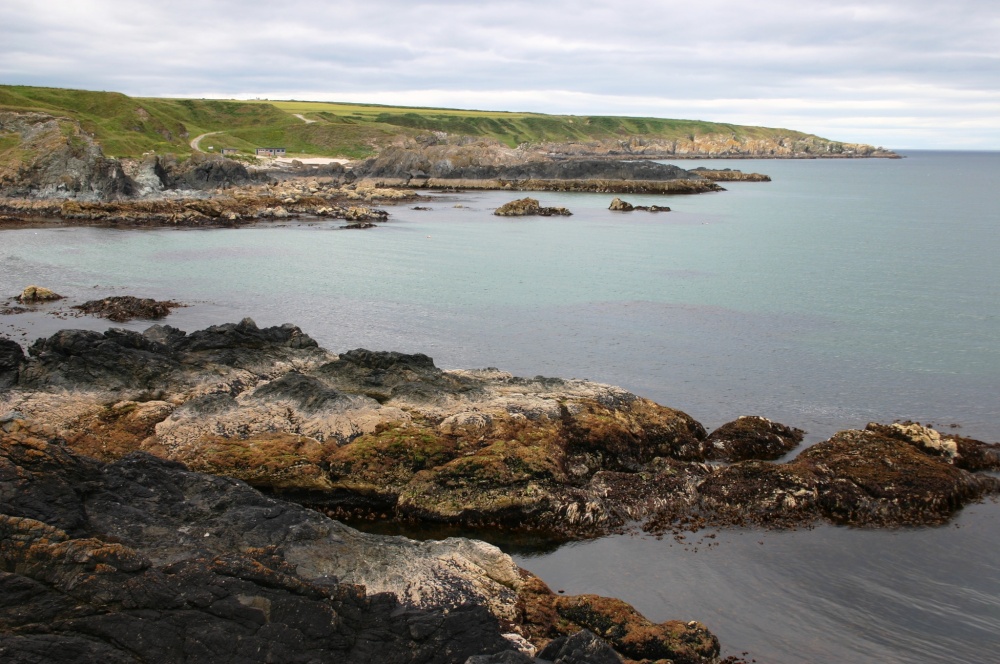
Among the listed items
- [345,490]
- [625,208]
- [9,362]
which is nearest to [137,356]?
[9,362]

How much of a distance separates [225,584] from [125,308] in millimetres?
30238

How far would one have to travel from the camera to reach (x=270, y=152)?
144 meters

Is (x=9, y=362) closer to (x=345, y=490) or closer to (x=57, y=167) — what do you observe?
(x=345, y=490)

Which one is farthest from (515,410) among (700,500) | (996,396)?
(996,396)

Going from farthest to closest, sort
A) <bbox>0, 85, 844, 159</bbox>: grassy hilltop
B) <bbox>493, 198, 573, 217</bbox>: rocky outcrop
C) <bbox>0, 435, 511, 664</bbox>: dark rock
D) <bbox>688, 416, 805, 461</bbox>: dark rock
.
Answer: <bbox>0, 85, 844, 159</bbox>: grassy hilltop, <bbox>493, 198, 573, 217</bbox>: rocky outcrop, <bbox>688, 416, 805, 461</bbox>: dark rock, <bbox>0, 435, 511, 664</bbox>: dark rock

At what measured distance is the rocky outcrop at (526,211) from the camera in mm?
91125

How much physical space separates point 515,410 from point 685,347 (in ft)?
47.1

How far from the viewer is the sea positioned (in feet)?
51.1

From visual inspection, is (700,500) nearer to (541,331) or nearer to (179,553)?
(179,553)

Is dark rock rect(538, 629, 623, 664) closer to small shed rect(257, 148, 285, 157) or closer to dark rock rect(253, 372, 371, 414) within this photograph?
dark rock rect(253, 372, 371, 414)

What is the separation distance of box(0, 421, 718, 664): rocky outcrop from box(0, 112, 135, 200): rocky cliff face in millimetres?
76134

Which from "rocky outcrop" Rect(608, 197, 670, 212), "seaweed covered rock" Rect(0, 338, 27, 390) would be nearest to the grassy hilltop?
"rocky outcrop" Rect(608, 197, 670, 212)

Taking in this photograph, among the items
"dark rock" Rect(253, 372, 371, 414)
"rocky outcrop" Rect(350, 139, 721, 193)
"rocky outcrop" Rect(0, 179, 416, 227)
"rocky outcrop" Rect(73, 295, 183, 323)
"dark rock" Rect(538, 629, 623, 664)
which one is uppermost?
"rocky outcrop" Rect(350, 139, 721, 193)

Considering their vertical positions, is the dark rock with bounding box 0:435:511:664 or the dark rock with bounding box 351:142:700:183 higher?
the dark rock with bounding box 351:142:700:183
